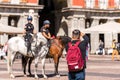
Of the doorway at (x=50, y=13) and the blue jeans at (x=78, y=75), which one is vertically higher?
the blue jeans at (x=78, y=75)

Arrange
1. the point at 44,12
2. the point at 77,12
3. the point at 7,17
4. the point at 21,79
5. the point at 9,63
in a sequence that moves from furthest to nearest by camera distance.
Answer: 1. the point at 44,12
2. the point at 77,12
3. the point at 7,17
4. the point at 9,63
5. the point at 21,79

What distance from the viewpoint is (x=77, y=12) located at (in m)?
47.5

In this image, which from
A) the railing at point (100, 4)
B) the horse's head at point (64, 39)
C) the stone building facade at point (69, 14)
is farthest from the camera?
the railing at point (100, 4)

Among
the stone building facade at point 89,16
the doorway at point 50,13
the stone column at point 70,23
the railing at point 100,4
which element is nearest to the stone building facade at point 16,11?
the stone column at point 70,23

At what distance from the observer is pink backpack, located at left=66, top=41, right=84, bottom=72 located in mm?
9352

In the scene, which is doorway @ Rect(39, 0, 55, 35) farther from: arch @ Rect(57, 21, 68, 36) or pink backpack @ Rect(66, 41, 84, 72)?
pink backpack @ Rect(66, 41, 84, 72)

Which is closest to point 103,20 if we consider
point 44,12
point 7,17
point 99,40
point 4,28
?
point 99,40

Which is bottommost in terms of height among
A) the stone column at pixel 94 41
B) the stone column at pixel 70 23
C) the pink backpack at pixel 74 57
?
the stone column at pixel 94 41

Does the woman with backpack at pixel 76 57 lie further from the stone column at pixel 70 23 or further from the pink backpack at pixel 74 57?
the stone column at pixel 70 23

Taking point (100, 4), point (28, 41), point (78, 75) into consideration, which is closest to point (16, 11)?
point (100, 4)

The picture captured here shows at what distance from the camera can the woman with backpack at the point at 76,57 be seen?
9359 mm

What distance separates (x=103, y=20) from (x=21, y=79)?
36555 mm

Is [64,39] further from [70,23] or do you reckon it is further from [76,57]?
[70,23]

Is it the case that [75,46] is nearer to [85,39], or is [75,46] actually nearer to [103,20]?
[85,39]
